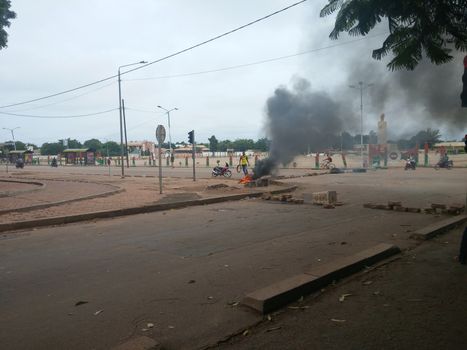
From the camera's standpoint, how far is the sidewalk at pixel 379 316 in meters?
2.94

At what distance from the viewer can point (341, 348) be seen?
9.31 feet

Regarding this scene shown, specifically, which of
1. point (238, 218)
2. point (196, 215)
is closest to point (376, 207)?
point (238, 218)

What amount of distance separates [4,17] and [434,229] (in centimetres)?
1496

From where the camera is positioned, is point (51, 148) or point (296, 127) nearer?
point (296, 127)

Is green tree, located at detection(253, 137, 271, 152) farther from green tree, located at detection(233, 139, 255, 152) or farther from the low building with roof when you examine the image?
the low building with roof

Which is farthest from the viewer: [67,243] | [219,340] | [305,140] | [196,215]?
[305,140]

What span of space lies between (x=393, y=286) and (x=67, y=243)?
4959 mm

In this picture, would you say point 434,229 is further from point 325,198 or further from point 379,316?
point 325,198

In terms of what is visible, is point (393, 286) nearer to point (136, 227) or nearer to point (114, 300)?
point (114, 300)

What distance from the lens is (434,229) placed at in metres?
6.51

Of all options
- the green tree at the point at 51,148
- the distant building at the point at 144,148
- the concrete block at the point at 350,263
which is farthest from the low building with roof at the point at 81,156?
the green tree at the point at 51,148

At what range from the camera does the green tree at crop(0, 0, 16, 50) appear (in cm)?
1374

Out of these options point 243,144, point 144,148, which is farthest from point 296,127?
point 243,144

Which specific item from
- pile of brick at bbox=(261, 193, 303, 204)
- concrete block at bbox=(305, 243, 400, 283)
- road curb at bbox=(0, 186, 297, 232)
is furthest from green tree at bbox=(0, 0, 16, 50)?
concrete block at bbox=(305, 243, 400, 283)
